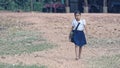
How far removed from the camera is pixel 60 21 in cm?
2464

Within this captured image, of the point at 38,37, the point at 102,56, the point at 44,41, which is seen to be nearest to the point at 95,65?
the point at 102,56

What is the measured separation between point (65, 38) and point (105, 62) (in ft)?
20.2

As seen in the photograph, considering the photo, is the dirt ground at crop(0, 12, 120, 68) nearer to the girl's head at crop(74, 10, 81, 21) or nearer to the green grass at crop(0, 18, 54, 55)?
the green grass at crop(0, 18, 54, 55)

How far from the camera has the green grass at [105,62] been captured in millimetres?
12191

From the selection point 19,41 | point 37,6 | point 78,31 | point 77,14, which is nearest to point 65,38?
point 19,41

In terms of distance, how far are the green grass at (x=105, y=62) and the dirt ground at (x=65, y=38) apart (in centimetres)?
24

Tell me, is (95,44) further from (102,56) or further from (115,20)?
(115,20)

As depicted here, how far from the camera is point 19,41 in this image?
17.8 m

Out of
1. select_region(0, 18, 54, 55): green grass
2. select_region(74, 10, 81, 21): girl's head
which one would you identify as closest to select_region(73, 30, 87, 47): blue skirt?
select_region(74, 10, 81, 21): girl's head

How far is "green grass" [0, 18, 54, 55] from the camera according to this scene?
15.4m

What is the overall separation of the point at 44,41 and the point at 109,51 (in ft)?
11.6

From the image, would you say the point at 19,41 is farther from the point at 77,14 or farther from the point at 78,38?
the point at 77,14

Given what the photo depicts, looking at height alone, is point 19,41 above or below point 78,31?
below

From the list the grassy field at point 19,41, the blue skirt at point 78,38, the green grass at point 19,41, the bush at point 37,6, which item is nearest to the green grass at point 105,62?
the blue skirt at point 78,38
